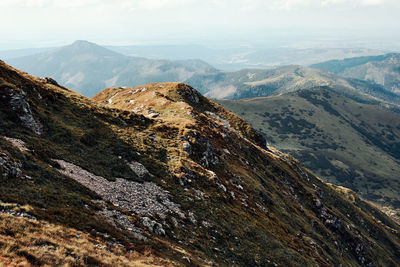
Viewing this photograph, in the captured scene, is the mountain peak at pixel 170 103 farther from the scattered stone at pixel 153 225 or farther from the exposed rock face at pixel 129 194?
the scattered stone at pixel 153 225

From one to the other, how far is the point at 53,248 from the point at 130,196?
→ 56.9 feet

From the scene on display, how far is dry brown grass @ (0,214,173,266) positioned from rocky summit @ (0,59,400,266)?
0.28 ft

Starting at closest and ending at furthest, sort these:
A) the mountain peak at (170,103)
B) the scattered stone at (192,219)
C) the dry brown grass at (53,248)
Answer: the dry brown grass at (53,248) → the scattered stone at (192,219) → the mountain peak at (170,103)

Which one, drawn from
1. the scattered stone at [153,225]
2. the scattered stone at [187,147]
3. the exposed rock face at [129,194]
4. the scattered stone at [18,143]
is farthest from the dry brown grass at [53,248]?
the scattered stone at [187,147]

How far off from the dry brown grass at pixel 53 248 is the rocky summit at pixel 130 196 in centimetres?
9

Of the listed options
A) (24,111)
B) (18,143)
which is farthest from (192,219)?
(24,111)

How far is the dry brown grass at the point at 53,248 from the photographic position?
16859 millimetres

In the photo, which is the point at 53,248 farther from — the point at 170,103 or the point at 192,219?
the point at 170,103

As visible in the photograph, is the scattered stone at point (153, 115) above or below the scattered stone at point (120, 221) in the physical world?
above

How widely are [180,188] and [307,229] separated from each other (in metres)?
43.9

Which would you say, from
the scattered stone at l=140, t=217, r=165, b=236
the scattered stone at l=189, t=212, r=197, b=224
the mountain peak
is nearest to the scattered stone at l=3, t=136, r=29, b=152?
the scattered stone at l=140, t=217, r=165, b=236

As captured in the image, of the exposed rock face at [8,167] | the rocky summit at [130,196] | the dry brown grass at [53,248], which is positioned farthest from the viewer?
the exposed rock face at [8,167]

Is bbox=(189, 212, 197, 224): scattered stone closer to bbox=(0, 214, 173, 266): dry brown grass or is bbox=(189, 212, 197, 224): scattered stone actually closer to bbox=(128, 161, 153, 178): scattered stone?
bbox=(128, 161, 153, 178): scattered stone

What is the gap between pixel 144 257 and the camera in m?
23.4
